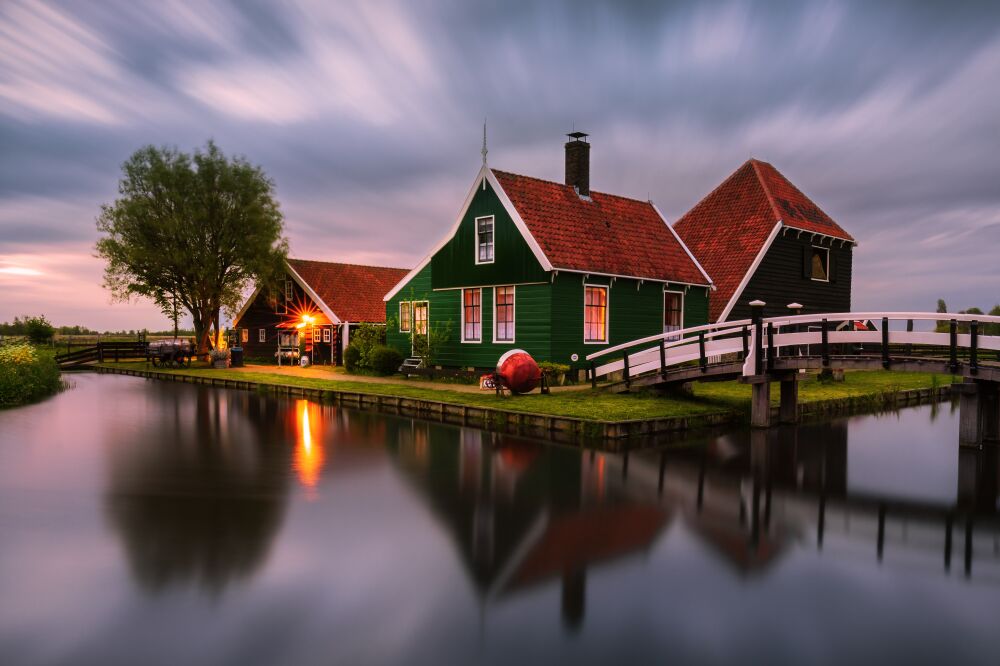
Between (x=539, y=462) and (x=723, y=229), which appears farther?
(x=723, y=229)

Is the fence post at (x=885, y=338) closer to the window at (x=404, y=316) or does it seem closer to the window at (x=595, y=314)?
the window at (x=595, y=314)

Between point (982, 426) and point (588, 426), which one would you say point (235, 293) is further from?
point (982, 426)

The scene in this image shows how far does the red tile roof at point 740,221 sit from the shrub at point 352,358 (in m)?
14.3

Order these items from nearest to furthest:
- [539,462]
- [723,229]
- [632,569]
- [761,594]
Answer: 1. [761,594]
2. [632,569]
3. [539,462]
4. [723,229]

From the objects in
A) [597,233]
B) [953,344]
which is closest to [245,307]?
[597,233]

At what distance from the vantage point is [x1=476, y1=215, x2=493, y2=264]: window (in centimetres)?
2247

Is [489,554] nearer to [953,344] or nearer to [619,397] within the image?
[953,344]

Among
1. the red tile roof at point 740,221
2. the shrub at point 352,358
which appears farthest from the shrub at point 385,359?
the red tile roof at point 740,221

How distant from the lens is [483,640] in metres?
5.17

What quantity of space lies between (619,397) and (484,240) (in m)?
7.78

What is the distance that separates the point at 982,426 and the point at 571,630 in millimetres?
12863

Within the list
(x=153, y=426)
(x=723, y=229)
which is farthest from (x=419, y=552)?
(x=723, y=229)

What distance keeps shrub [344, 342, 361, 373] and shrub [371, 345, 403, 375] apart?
2241 millimetres

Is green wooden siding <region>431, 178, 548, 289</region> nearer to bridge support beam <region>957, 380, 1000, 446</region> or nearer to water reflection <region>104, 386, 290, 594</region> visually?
water reflection <region>104, 386, 290, 594</region>
